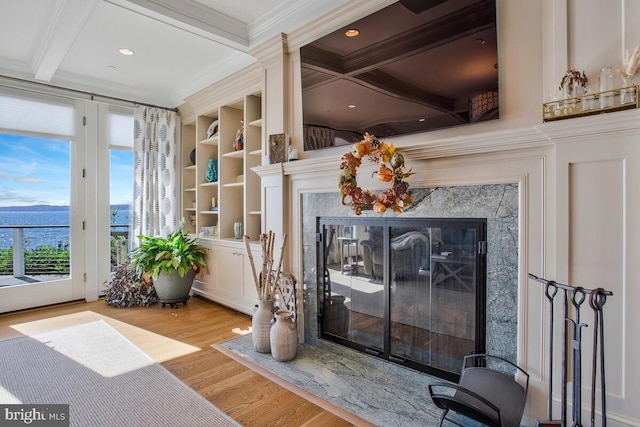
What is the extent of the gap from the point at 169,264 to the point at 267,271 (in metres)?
1.71

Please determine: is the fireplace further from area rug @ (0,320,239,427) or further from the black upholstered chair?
area rug @ (0,320,239,427)

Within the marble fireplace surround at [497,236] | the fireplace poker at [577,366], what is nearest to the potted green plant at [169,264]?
the marble fireplace surround at [497,236]

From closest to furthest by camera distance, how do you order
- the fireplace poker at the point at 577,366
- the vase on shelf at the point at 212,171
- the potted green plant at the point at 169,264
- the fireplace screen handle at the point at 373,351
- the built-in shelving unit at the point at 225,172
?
the fireplace poker at the point at 577,366, the fireplace screen handle at the point at 373,351, the built-in shelving unit at the point at 225,172, the potted green plant at the point at 169,264, the vase on shelf at the point at 212,171

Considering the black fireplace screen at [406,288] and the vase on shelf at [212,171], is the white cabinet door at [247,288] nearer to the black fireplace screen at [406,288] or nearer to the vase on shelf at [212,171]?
the black fireplace screen at [406,288]

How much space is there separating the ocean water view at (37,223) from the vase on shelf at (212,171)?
1.71m

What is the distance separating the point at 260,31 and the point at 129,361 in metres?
2.91

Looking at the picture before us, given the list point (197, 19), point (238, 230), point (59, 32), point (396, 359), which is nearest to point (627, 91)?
point (396, 359)

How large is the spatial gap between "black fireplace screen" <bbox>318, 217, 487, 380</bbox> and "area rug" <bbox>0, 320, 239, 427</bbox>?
1150 mm

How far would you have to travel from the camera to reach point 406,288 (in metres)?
2.38

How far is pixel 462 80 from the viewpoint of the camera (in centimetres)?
198

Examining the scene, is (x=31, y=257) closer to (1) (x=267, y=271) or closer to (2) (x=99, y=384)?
(2) (x=99, y=384)

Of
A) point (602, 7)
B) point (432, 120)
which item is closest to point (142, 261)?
point (432, 120)

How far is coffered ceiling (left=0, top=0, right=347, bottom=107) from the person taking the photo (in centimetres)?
267

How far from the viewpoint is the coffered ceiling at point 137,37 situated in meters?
2.67
